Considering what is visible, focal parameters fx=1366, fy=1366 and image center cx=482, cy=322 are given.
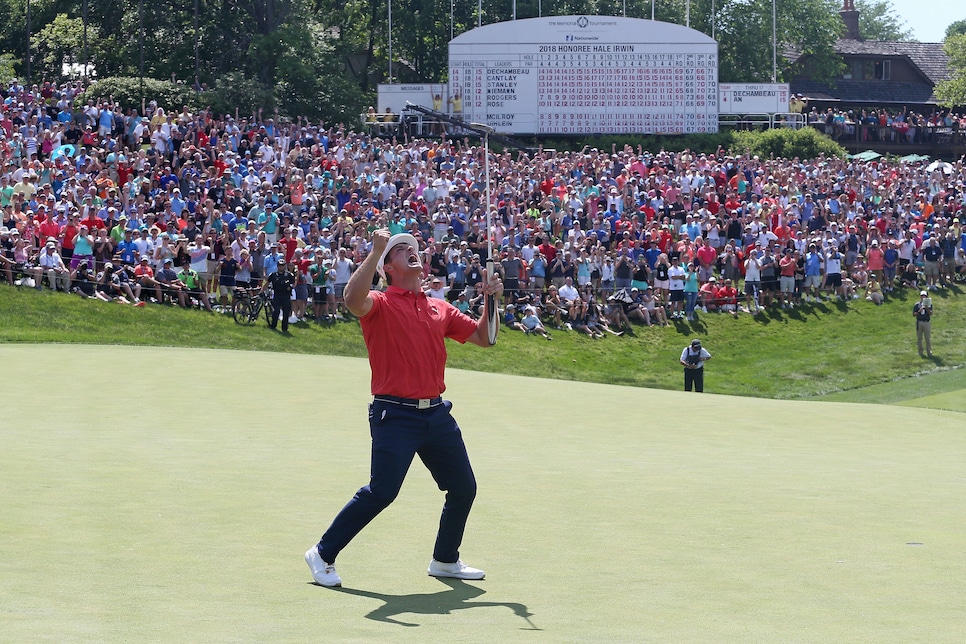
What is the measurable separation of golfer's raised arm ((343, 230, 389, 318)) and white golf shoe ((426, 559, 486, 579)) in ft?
5.10

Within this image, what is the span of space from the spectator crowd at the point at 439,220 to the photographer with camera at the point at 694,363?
17.3ft

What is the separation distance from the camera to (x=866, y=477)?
12102 mm

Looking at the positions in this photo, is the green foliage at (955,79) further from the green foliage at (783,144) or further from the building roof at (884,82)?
the green foliage at (783,144)

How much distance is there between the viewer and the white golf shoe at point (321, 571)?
748 cm

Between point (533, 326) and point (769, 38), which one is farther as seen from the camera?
point (769, 38)

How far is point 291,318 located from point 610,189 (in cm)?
1039

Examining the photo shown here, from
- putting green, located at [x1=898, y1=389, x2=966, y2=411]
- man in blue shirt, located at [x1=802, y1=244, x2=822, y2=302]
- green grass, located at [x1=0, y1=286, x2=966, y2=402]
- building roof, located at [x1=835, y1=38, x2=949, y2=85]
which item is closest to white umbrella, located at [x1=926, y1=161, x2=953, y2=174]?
green grass, located at [x1=0, y1=286, x2=966, y2=402]

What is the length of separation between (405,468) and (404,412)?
31 centimetres

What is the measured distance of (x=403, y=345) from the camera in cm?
774

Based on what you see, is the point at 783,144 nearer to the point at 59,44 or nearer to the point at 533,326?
the point at 533,326

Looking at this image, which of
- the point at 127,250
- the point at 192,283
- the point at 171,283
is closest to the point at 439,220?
the point at 192,283

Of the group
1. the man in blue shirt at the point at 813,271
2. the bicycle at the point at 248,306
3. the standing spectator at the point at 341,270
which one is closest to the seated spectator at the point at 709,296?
the man in blue shirt at the point at 813,271

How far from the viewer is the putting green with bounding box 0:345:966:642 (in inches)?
265

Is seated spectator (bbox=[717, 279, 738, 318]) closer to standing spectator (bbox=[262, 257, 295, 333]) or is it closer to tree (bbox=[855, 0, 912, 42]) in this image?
standing spectator (bbox=[262, 257, 295, 333])
